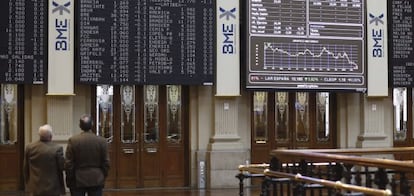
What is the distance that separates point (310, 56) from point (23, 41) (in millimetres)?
6026

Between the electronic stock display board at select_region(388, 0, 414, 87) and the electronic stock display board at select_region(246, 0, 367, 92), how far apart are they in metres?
0.72

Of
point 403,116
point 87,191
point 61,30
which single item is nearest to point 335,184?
point 87,191

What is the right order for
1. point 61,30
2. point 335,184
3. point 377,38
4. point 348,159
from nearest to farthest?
1. point 335,184
2. point 348,159
3. point 61,30
4. point 377,38

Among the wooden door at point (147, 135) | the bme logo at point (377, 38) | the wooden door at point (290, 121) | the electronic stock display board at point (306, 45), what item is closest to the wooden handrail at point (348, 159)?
the electronic stock display board at point (306, 45)

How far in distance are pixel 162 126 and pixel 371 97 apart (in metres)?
4.75

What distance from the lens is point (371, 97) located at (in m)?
15.4

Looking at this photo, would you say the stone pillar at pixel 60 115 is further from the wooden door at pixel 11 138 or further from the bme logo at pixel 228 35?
the bme logo at pixel 228 35

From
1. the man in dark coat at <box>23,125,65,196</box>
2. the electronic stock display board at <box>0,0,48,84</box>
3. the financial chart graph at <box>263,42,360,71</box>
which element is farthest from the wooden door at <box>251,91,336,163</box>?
the man in dark coat at <box>23,125,65,196</box>

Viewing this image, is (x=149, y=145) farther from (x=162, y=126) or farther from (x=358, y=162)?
(x=358, y=162)

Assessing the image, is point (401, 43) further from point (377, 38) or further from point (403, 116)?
point (403, 116)

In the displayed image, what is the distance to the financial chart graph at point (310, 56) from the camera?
48.0ft

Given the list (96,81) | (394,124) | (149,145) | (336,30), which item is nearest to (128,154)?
(149,145)

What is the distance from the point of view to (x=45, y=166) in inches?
335

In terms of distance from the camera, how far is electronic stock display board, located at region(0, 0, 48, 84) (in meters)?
13.4
